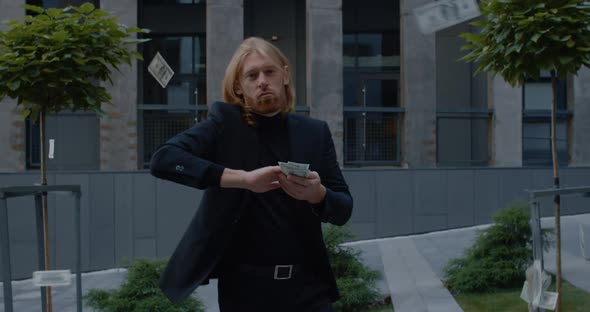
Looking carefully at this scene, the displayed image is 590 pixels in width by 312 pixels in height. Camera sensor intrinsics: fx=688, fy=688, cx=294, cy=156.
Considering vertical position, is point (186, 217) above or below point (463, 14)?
below

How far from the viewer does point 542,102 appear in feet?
62.8

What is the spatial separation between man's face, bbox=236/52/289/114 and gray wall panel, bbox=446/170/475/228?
44.5 feet

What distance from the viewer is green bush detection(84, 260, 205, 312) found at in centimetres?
768

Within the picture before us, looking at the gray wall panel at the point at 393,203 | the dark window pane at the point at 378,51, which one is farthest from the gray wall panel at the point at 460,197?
the dark window pane at the point at 378,51

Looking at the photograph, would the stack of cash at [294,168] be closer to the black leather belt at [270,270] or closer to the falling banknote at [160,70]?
the black leather belt at [270,270]

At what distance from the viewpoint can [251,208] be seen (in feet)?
9.44

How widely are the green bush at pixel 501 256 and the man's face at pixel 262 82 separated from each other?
7.54 meters

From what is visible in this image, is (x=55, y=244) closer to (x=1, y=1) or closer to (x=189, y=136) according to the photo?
(x=1, y=1)

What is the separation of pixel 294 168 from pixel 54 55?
4582 mm

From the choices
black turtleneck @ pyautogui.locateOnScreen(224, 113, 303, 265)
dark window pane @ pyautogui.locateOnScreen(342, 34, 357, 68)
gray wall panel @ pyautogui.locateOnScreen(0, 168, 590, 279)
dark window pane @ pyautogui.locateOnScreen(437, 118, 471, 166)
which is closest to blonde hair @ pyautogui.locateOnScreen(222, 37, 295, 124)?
black turtleneck @ pyautogui.locateOnScreen(224, 113, 303, 265)

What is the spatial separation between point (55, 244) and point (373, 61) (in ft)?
33.5

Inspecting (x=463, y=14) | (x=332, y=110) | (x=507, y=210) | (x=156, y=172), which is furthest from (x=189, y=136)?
(x=332, y=110)

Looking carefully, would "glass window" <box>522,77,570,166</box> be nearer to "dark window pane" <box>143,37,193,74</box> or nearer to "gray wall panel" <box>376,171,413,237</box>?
"gray wall panel" <box>376,171,413,237</box>

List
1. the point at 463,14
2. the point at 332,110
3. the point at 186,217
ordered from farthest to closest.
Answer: the point at 332,110 < the point at 186,217 < the point at 463,14
